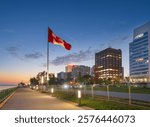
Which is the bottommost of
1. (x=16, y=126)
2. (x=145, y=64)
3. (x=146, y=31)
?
(x=16, y=126)

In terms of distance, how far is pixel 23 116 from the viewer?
11.5 m

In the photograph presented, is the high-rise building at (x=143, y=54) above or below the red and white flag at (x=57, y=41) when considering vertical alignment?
above

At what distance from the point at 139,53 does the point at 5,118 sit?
628 feet

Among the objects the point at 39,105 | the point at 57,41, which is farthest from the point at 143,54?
the point at 39,105

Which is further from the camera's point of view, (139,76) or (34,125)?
(139,76)

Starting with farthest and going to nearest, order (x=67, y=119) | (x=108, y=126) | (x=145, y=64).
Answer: (x=145, y=64) → (x=67, y=119) → (x=108, y=126)

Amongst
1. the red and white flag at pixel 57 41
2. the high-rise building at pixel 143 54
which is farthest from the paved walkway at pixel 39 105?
the high-rise building at pixel 143 54

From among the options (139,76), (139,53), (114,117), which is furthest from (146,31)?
(114,117)

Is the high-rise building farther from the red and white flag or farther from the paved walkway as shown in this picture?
the paved walkway

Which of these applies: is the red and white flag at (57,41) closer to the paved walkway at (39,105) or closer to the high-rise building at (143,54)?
the paved walkway at (39,105)

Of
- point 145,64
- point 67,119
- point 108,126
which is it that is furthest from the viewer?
point 145,64

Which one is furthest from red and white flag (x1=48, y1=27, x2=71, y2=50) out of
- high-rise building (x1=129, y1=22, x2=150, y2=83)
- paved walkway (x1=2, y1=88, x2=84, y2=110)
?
high-rise building (x1=129, y1=22, x2=150, y2=83)

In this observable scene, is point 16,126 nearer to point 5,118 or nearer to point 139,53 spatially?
point 5,118

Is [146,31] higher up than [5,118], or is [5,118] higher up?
[146,31]
